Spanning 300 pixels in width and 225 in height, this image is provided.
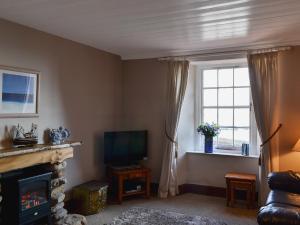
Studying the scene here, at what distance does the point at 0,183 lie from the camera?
293cm

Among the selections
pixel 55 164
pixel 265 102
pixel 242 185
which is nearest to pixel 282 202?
pixel 242 185

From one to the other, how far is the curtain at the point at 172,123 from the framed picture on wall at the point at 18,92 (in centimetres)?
217

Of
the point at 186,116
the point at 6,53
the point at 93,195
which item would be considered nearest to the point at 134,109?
the point at 186,116

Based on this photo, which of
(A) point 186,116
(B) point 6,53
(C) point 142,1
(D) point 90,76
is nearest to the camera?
(C) point 142,1

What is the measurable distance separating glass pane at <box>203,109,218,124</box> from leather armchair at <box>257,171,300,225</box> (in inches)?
71.7

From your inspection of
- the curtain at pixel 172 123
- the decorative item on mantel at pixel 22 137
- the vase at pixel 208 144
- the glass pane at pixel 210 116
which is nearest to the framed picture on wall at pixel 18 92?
the decorative item on mantel at pixel 22 137

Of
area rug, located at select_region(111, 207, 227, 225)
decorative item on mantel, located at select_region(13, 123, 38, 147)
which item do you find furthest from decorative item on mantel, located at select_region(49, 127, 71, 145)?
area rug, located at select_region(111, 207, 227, 225)

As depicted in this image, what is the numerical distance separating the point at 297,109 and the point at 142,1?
2.76 metres

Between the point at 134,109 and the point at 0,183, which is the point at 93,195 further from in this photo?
the point at 134,109

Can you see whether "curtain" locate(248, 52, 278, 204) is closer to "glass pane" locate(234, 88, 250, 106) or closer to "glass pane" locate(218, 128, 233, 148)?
"glass pane" locate(234, 88, 250, 106)

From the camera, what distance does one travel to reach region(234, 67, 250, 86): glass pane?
488 centimetres

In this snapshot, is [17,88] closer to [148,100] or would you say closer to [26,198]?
[26,198]

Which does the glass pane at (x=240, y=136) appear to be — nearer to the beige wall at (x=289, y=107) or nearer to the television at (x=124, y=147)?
the beige wall at (x=289, y=107)

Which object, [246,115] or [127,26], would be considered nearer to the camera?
[127,26]
